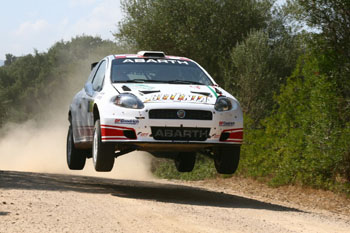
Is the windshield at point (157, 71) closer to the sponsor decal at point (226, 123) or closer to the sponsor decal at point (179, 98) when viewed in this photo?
the sponsor decal at point (179, 98)

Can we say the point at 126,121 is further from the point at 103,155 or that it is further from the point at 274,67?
the point at 274,67

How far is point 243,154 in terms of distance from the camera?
809 inches

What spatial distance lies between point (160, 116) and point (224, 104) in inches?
42.6

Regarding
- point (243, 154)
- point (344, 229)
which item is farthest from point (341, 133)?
point (344, 229)

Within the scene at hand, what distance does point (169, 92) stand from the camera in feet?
31.4

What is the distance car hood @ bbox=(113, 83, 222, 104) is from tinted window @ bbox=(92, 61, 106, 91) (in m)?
0.89

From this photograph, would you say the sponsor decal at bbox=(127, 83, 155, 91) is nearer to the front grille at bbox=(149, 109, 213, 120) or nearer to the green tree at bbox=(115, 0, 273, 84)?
the front grille at bbox=(149, 109, 213, 120)

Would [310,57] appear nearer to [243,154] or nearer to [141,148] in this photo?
[243,154]

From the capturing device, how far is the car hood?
942 cm

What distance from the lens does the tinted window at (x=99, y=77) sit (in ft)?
35.3

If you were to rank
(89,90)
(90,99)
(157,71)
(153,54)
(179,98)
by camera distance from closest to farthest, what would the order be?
(179,98) → (157,71) → (90,99) → (89,90) → (153,54)

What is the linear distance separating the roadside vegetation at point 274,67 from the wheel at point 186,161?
535 cm

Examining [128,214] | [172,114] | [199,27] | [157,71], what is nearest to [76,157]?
[157,71]

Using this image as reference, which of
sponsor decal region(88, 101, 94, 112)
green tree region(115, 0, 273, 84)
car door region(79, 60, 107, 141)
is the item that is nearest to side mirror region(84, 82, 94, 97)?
car door region(79, 60, 107, 141)
